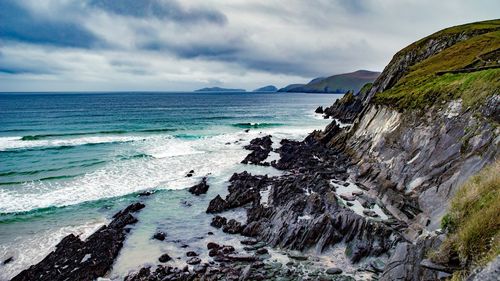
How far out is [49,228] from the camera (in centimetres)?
2669

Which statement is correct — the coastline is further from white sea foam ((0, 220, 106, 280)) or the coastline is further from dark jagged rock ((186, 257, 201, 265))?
white sea foam ((0, 220, 106, 280))

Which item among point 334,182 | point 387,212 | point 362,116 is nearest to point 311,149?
point 362,116

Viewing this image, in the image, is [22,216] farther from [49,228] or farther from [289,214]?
[289,214]

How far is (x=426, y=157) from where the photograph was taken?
93.9ft

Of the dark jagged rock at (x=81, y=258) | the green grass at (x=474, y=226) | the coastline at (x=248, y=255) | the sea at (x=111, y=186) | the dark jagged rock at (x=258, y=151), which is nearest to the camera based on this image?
the green grass at (x=474, y=226)

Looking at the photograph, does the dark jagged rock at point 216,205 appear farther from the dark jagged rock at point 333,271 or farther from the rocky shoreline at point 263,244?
the dark jagged rock at point 333,271

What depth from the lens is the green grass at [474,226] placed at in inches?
376

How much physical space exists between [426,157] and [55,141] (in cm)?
6259

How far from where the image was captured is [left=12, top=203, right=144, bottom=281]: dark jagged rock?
19.9 m

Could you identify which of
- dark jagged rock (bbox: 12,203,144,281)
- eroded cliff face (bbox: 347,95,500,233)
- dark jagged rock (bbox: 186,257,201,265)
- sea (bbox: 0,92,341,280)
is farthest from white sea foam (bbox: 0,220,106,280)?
eroded cliff face (bbox: 347,95,500,233)

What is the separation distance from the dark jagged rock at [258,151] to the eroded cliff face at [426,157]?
14.2 m

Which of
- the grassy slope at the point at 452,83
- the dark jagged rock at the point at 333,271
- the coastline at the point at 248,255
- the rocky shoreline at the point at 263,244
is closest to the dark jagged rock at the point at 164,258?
the rocky shoreline at the point at 263,244

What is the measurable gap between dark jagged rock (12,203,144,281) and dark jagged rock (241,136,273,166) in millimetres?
23640

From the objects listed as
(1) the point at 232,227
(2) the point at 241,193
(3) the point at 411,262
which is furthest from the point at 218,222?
(3) the point at 411,262
